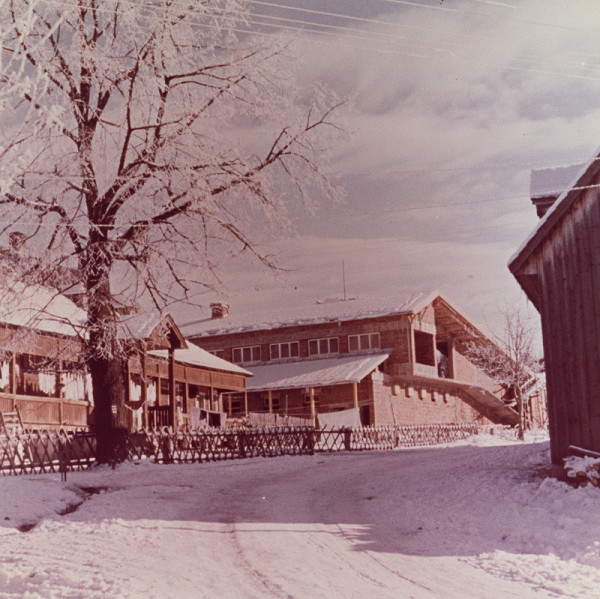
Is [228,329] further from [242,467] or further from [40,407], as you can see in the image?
[242,467]

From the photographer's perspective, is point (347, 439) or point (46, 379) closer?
point (46, 379)

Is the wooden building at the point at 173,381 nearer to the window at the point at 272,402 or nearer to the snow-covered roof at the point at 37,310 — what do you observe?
the window at the point at 272,402

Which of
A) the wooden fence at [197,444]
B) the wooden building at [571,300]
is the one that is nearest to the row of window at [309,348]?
the wooden fence at [197,444]

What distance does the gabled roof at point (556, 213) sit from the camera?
14.8 metres

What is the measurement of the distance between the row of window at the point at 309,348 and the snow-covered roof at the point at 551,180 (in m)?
32.3

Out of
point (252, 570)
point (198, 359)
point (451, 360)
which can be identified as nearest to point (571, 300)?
point (252, 570)

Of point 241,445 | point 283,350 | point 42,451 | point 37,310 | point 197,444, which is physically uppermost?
point 283,350

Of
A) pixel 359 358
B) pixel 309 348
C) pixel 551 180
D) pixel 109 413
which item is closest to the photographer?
pixel 551 180

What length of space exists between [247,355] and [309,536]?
4404 cm

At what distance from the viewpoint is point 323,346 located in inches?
2098

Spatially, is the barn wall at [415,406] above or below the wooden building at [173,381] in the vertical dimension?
below

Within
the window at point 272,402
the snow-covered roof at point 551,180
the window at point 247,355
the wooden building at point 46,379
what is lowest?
the window at point 272,402

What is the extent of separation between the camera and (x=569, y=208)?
15.6 metres

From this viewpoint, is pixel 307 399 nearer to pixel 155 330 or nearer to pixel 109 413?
pixel 155 330
